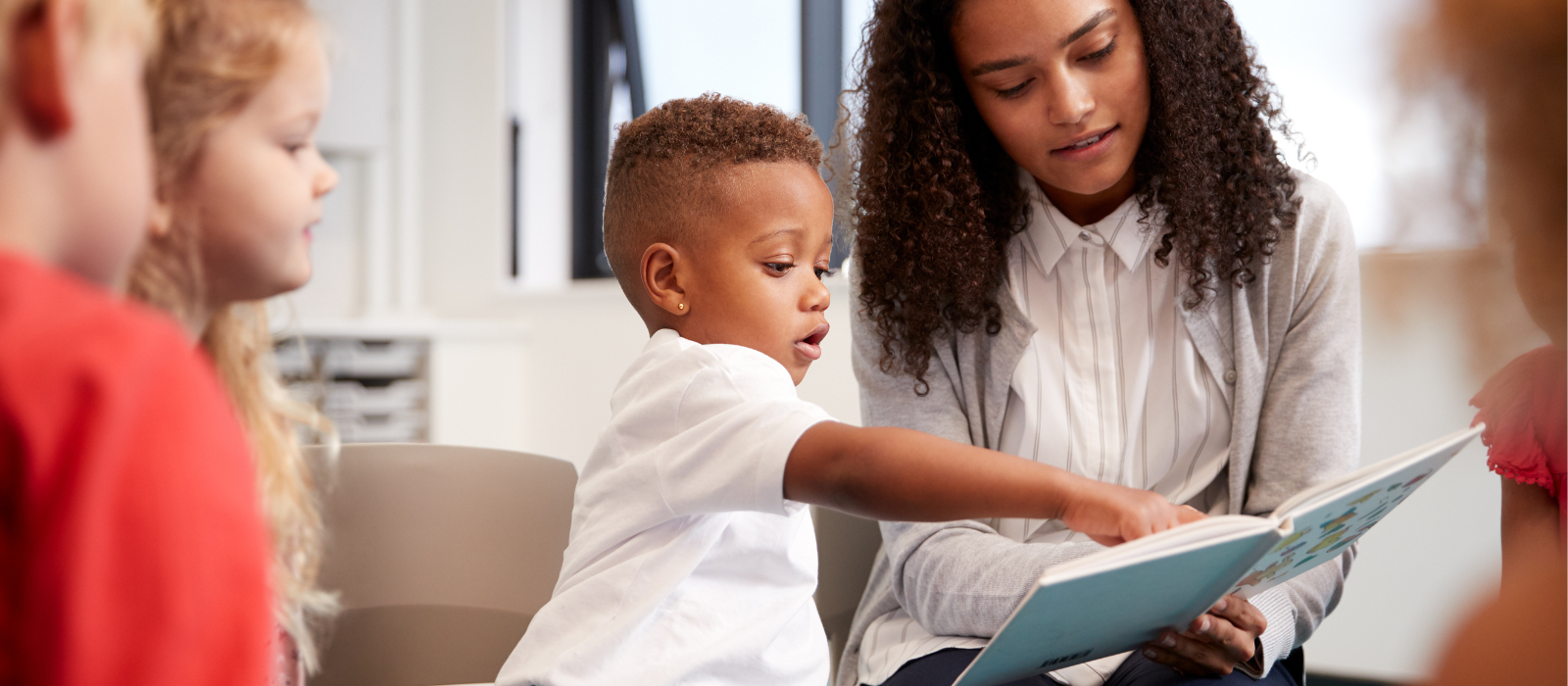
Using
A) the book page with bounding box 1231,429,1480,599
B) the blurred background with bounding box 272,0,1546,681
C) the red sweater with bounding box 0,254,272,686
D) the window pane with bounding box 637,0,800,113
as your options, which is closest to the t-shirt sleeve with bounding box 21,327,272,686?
the red sweater with bounding box 0,254,272,686

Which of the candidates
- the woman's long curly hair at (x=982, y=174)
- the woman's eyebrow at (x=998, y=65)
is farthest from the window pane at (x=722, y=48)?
the woman's eyebrow at (x=998, y=65)

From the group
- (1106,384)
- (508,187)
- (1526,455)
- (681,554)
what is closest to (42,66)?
(681,554)

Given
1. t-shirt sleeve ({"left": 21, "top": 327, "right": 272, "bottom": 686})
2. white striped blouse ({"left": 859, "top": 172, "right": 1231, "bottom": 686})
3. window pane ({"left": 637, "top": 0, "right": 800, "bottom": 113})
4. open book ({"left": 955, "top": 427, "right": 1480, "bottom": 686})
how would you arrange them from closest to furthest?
1. t-shirt sleeve ({"left": 21, "top": 327, "right": 272, "bottom": 686})
2. open book ({"left": 955, "top": 427, "right": 1480, "bottom": 686})
3. white striped blouse ({"left": 859, "top": 172, "right": 1231, "bottom": 686})
4. window pane ({"left": 637, "top": 0, "right": 800, "bottom": 113})

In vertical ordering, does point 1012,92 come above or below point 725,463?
above

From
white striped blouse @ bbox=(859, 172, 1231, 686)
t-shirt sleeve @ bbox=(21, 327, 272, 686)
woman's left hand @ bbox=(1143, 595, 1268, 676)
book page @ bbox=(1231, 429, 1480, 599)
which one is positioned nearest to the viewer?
t-shirt sleeve @ bbox=(21, 327, 272, 686)

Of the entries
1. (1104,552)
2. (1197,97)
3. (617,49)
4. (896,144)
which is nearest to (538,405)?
(617,49)

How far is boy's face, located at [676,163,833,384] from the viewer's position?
1009 millimetres

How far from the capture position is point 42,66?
0.40 meters

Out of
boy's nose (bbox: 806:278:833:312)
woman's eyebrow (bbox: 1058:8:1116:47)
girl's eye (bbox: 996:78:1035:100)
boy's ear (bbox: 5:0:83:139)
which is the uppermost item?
woman's eyebrow (bbox: 1058:8:1116:47)

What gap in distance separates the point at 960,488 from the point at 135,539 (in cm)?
48

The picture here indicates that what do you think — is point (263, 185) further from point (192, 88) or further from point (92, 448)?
point (92, 448)

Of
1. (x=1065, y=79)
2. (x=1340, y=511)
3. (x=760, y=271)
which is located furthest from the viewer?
(x=1065, y=79)

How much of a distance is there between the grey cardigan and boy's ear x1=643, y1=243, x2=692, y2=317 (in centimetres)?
34

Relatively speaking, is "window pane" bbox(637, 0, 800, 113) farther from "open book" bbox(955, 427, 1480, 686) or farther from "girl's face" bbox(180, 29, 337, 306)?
"girl's face" bbox(180, 29, 337, 306)
